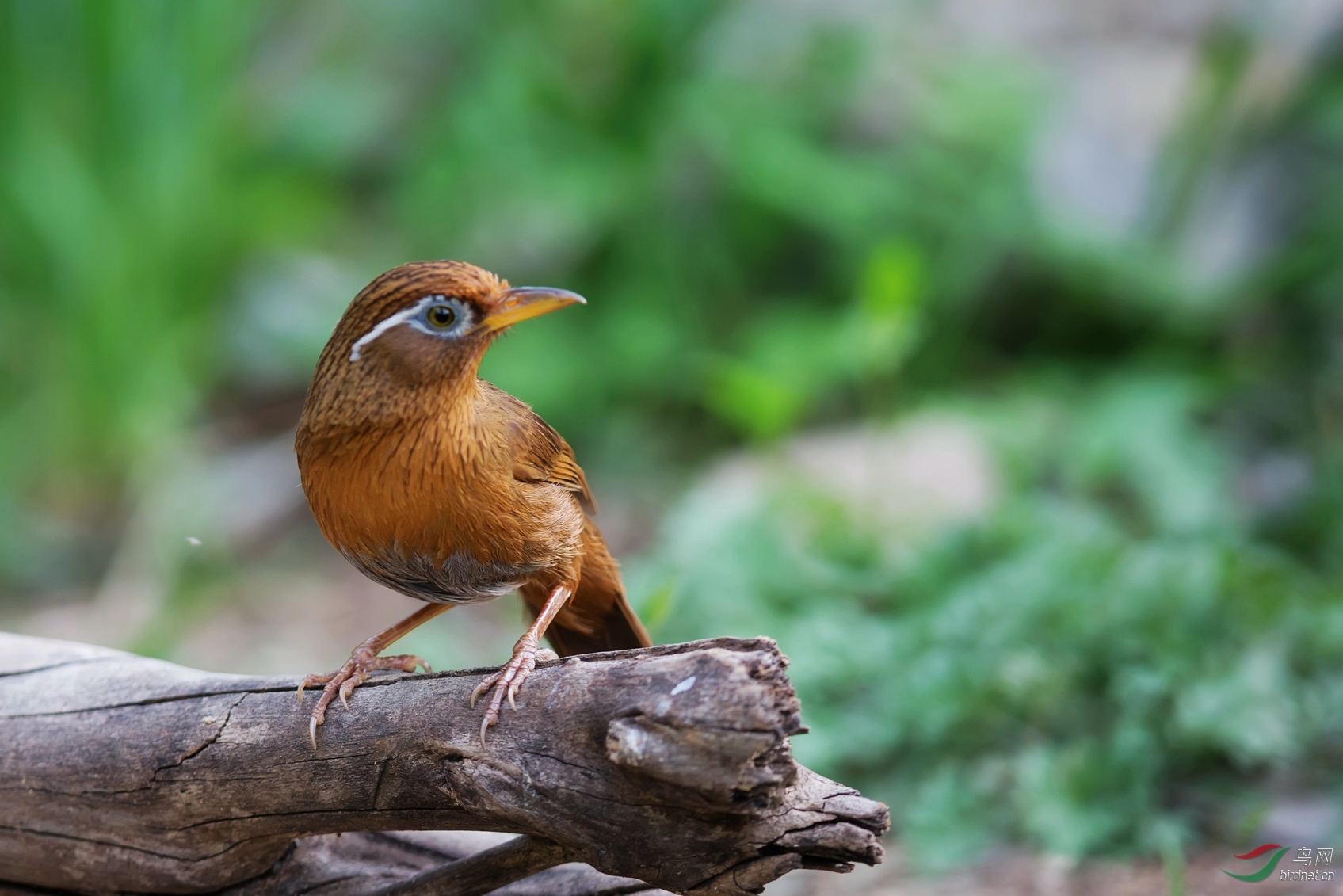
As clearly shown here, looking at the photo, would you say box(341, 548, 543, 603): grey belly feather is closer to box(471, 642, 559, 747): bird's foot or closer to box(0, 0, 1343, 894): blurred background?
box(471, 642, 559, 747): bird's foot

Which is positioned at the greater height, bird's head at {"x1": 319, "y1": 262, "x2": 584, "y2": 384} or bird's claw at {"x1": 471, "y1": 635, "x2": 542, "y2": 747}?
bird's head at {"x1": 319, "y1": 262, "x2": 584, "y2": 384}

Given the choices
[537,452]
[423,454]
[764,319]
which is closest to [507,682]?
[423,454]

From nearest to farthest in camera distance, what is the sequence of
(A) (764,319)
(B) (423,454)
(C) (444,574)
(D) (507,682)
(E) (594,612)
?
(D) (507,682) → (B) (423,454) → (C) (444,574) → (E) (594,612) → (A) (764,319)

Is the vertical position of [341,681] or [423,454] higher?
[423,454]

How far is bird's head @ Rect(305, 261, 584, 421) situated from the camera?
9.24 feet

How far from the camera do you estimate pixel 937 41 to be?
31.5ft

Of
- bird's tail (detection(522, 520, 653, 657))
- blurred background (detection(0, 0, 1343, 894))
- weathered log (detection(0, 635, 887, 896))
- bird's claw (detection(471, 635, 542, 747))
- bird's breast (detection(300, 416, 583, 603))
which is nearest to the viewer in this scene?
weathered log (detection(0, 635, 887, 896))

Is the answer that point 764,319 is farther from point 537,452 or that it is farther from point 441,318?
point 441,318

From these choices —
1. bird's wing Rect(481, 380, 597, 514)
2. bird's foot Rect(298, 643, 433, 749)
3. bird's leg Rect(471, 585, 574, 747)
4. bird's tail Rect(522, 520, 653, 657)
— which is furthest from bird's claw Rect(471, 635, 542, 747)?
bird's tail Rect(522, 520, 653, 657)

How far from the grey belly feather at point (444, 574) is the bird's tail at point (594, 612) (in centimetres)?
29

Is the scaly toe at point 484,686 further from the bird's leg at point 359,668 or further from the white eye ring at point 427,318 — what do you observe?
the white eye ring at point 427,318

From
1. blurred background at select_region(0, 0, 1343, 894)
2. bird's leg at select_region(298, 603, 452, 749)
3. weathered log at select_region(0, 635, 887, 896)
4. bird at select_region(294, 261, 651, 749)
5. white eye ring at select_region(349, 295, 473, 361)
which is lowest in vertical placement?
weathered log at select_region(0, 635, 887, 896)

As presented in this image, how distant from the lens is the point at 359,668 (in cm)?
295

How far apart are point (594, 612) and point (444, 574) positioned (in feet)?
2.31
